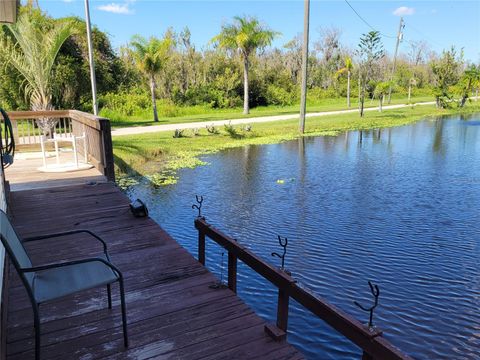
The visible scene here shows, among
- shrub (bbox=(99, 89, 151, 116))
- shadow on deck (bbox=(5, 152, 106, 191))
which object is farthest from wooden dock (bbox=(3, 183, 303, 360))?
shrub (bbox=(99, 89, 151, 116))

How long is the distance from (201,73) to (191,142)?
60.3 feet

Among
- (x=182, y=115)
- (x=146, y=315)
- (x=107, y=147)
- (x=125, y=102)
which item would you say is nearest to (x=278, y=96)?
(x=182, y=115)

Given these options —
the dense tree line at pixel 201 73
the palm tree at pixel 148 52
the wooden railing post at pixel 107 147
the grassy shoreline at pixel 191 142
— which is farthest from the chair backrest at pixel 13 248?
the palm tree at pixel 148 52

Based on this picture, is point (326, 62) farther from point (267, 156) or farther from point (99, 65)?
point (267, 156)

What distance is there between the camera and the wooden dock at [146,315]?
262 cm

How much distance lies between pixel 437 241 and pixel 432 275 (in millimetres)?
1284

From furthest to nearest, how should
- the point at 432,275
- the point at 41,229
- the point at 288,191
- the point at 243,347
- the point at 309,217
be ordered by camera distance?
the point at 288,191 → the point at 309,217 → the point at 432,275 → the point at 41,229 → the point at 243,347

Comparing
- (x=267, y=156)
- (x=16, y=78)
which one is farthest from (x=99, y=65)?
(x=267, y=156)

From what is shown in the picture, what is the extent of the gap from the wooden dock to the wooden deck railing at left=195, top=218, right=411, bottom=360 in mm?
181

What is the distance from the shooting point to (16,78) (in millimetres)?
17578

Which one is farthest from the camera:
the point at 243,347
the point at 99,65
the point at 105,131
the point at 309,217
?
the point at 99,65

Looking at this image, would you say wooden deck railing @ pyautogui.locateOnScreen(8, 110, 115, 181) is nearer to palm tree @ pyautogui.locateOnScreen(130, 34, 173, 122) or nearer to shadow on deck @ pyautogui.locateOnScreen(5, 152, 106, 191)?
shadow on deck @ pyautogui.locateOnScreen(5, 152, 106, 191)

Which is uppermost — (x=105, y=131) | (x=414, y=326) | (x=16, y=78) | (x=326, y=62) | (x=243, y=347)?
(x=326, y=62)

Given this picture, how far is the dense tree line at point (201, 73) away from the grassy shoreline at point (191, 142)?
11.9 ft
